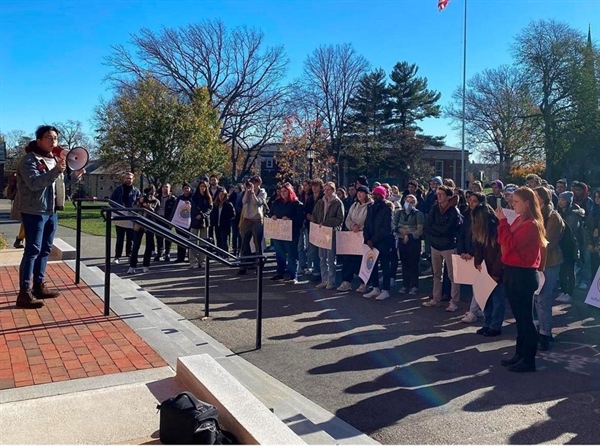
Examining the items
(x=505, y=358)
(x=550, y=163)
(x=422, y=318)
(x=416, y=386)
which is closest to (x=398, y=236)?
(x=422, y=318)

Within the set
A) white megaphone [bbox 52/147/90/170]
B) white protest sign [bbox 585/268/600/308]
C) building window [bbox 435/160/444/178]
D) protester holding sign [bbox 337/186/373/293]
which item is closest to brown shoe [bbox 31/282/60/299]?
white megaphone [bbox 52/147/90/170]

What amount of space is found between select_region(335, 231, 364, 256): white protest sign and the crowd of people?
90mm

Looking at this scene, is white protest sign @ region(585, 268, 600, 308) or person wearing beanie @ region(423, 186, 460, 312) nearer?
white protest sign @ region(585, 268, 600, 308)

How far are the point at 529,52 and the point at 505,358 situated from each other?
41.8 metres

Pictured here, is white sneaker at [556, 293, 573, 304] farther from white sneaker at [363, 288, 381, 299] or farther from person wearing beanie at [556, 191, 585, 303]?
white sneaker at [363, 288, 381, 299]

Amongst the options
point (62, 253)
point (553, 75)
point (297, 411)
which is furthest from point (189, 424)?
point (553, 75)

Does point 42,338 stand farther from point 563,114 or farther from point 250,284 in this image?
point 563,114

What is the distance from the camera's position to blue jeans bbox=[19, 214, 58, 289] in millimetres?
6438

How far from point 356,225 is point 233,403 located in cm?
639

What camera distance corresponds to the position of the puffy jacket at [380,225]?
9.23 meters

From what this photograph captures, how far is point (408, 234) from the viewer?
9.66 meters

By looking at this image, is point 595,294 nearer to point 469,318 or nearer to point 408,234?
point 469,318

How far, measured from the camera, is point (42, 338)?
18.4 ft

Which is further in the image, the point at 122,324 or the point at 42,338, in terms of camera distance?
the point at 122,324
